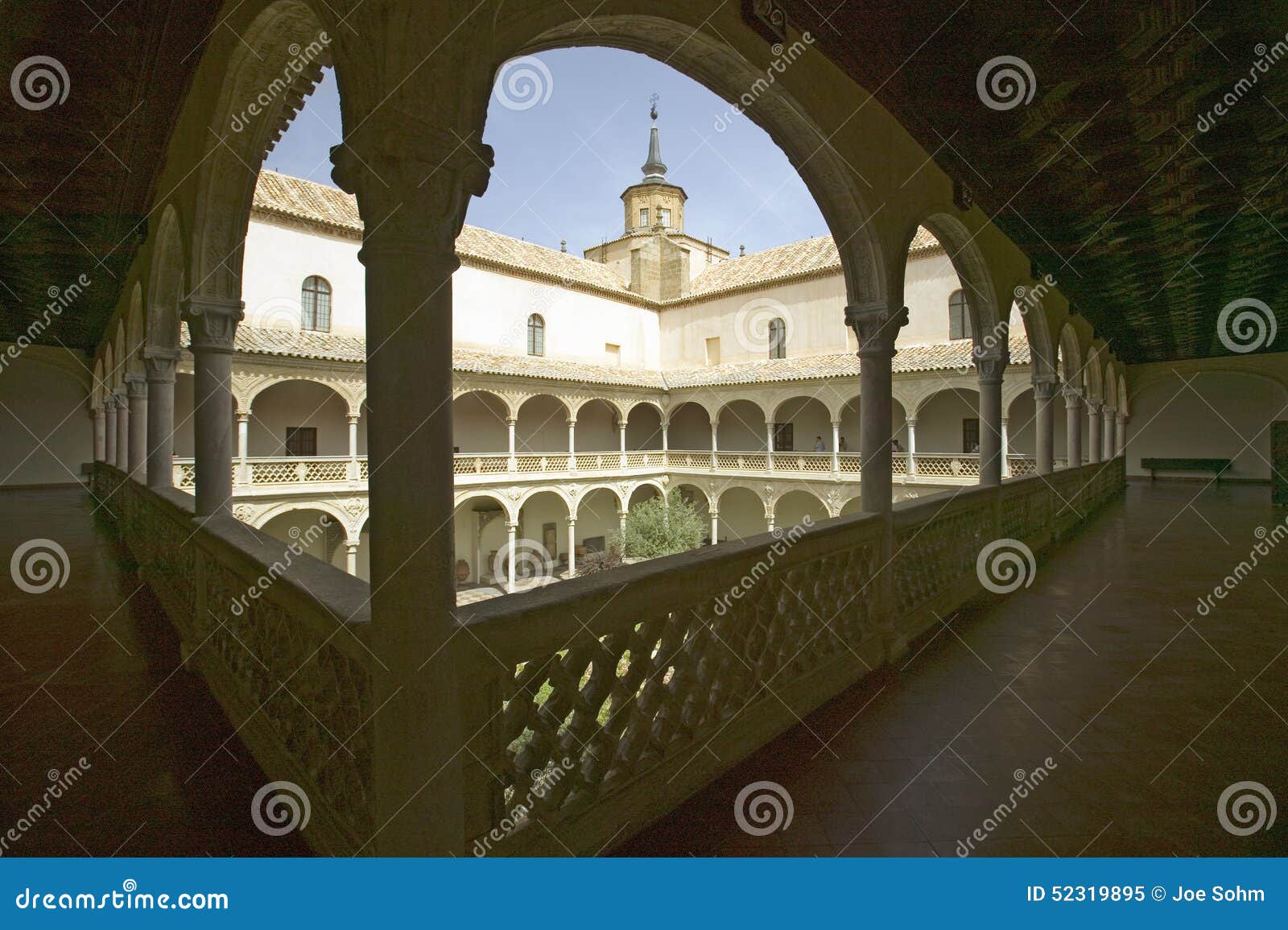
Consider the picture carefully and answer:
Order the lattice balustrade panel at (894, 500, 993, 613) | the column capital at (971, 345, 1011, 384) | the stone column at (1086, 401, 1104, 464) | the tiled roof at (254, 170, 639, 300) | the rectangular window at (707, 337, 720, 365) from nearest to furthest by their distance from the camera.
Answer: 1. the lattice balustrade panel at (894, 500, 993, 613)
2. the column capital at (971, 345, 1011, 384)
3. the stone column at (1086, 401, 1104, 464)
4. the tiled roof at (254, 170, 639, 300)
5. the rectangular window at (707, 337, 720, 365)

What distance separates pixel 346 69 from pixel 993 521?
256 inches

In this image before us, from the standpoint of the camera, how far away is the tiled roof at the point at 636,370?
16.3 meters

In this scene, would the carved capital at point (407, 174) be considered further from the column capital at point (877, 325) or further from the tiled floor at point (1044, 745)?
the column capital at point (877, 325)

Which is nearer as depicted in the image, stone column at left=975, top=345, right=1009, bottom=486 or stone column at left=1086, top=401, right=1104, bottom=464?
stone column at left=975, top=345, right=1009, bottom=486

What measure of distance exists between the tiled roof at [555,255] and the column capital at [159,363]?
12034 mm

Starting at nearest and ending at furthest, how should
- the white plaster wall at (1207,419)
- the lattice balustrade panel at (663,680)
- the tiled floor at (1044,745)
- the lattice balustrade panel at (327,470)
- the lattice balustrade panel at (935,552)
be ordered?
the lattice balustrade panel at (663,680) < the tiled floor at (1044,745) < the lattice balustrade panel at (935,552) < the lattice balustrade panel at (327,470) < the white plaster wall at (1207,419)

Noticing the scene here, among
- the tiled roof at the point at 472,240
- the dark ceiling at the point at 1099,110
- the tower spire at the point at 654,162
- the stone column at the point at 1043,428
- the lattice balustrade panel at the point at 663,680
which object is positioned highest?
the tower spire at the point at 654,162

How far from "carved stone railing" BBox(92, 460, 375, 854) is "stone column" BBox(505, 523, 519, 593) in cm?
1663

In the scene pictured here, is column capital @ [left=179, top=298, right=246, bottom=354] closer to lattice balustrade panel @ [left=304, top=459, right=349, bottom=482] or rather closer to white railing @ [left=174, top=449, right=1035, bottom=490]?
white railing @ [left=174, top=449, right=1035, bottom=490]

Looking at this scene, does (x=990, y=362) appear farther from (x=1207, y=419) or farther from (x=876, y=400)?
(x=1207, y=419)

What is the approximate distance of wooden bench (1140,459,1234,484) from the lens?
20.5m

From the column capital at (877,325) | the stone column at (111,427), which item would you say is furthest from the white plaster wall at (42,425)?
the column capital at (877,325)

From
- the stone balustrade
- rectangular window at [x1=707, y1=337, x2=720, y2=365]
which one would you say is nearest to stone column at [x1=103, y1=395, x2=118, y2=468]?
the stone balustrade

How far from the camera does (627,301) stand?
28234mm
